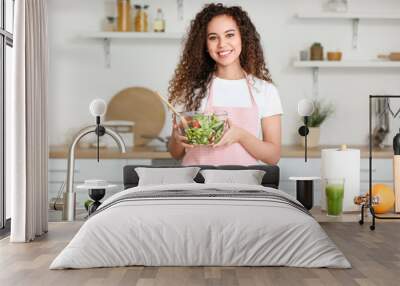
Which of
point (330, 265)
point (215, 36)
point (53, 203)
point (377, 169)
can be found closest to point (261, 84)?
point (215, 36)

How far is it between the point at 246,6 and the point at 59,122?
224 cm

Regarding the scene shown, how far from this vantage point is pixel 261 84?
20.0 ft

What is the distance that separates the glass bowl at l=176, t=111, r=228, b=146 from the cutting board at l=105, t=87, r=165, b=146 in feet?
5.08

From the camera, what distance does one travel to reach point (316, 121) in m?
7.10

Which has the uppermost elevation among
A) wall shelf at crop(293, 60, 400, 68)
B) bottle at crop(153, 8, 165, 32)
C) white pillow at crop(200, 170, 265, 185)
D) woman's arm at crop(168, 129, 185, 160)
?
bottle at crop(153, 8, 165, 32)

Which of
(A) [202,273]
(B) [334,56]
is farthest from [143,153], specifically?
(A) [202,273]

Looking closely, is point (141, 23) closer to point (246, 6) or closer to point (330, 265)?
point (246, 6)

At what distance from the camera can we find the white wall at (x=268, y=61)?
287 inches

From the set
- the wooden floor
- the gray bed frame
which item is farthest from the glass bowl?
the wooden floor

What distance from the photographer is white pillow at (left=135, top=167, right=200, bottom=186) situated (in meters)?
5.26

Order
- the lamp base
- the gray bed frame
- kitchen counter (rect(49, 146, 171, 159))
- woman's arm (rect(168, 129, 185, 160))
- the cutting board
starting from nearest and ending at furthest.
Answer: the lamp base
the gray bed frame
woman's arm (rect(168, 129, 185, 160))
kitchen counter (rect(49, 146, 171, 159))
the cutting board

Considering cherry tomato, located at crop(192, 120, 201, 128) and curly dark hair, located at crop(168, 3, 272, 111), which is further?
curly dark hair, located at crop(168, 3, 272, 111)

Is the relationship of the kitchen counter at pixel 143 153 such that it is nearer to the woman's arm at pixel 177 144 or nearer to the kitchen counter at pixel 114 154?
the kitchen counter at pixel 114 154

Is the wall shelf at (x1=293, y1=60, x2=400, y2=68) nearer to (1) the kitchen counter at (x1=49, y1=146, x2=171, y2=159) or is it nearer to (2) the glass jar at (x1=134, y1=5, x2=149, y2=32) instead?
(2) the glass jar at (x1=134, y1=5, x2=149, y2=32)
